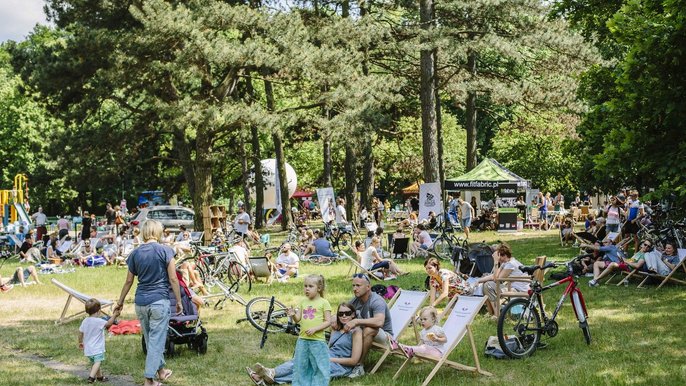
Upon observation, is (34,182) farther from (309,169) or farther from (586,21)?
(586,21)

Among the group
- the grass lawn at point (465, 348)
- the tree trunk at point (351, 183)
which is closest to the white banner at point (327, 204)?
the tree trunk at point (351, 183)

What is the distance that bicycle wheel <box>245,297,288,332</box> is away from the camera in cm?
1086

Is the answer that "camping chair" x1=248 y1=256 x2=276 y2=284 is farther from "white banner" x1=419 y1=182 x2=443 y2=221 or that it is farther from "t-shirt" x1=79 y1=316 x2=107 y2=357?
"white banner" x1=419 y1=182 x2=443 y2=221

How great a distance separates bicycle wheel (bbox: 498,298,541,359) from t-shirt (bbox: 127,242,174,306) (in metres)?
3.68

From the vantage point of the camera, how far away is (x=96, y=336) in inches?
332

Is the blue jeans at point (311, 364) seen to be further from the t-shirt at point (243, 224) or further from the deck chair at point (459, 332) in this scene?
the t-shirt at point (243, 224)

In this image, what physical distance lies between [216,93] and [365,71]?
22.6 ft

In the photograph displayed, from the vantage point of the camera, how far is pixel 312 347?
724cm

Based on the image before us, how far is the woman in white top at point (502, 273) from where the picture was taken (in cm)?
1071

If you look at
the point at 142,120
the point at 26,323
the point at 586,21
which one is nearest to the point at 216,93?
the point at 142,120

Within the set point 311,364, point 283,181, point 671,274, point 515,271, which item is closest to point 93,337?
point 311,364

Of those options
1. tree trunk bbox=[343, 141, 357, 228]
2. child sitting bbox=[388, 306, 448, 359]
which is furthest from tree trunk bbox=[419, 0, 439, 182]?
child sitting bbox=[388, 306, 448, 359]

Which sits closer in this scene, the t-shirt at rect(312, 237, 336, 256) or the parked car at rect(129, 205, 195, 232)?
the t-shirt at rect(312, 237, 336, 256)

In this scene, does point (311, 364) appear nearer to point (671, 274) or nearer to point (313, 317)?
point (313, 317)
